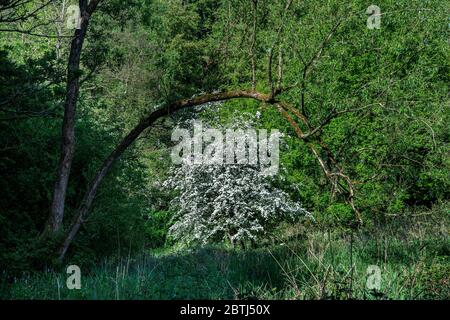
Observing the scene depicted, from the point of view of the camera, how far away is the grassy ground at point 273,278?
5.72m

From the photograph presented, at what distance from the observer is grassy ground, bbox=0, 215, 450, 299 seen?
5.72m

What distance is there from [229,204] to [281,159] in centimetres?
195

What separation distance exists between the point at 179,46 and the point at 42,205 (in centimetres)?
1809

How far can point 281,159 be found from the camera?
592 inches

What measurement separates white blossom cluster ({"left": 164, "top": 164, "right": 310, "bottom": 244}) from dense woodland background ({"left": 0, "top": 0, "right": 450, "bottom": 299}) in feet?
1.19

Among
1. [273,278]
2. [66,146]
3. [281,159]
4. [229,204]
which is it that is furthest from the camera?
[281,159]

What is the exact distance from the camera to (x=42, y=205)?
10242 millimetres
